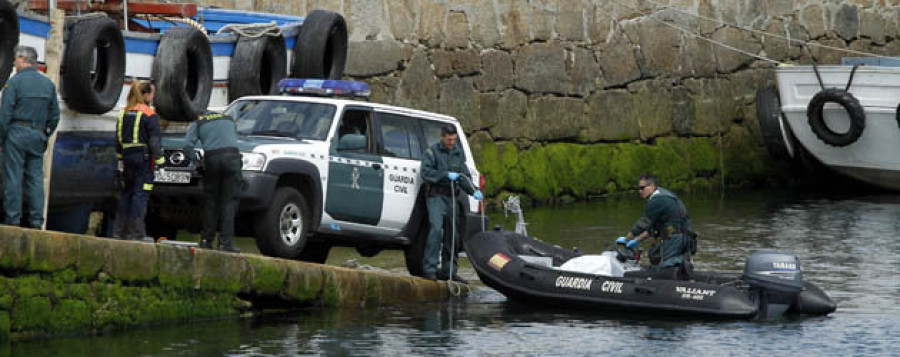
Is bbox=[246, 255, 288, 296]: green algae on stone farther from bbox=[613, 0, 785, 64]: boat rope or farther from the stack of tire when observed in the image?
bbox=[613, 0, 785, 64]: boat rope

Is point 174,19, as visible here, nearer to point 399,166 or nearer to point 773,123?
point 399,166

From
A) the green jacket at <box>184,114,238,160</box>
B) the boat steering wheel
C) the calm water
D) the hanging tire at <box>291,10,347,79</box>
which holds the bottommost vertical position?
the calm water

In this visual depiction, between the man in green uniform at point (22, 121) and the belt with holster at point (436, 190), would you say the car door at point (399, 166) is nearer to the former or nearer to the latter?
the belt with holster at point (436, 190)

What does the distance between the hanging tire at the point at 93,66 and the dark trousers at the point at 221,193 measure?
1.79 metres

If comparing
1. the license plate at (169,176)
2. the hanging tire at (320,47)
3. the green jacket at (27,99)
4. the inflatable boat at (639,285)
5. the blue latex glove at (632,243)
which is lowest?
the inflatable boat at (639,285)

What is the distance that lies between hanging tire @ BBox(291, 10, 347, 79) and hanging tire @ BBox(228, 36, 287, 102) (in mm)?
469

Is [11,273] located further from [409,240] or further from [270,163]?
[409,240]

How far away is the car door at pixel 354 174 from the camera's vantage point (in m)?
16.0

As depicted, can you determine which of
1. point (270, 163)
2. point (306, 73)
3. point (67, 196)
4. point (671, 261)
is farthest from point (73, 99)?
point (671, 261)

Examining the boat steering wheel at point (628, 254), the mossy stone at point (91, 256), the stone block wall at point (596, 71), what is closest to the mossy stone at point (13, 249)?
the mossy stone at point (91, 256)

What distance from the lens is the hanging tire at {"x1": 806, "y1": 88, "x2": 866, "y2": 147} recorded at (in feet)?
94.4

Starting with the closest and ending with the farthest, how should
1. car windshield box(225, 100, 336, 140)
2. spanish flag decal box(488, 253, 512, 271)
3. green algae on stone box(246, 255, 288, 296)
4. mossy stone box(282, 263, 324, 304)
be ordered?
green algae on stone box(246, 255, 288, 296) → mossy stone box(282, 263, 324, 304) → spanish flag decal box(488, 253, 512, 271) → car windshield box(225, 100, 336, 140)

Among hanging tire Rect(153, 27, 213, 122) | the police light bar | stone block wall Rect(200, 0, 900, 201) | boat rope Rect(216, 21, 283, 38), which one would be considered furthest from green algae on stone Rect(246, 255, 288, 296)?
stone block wall Rect(200, 0, 900, 201)

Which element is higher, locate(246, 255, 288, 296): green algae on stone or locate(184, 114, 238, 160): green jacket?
locate(184, 114, 238, 160): green jacket
